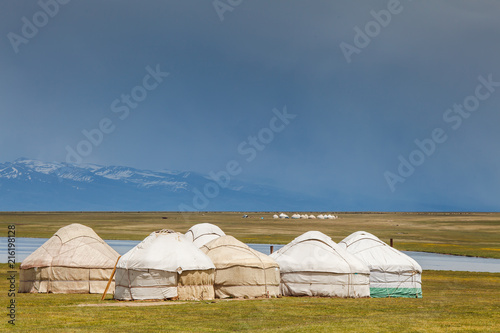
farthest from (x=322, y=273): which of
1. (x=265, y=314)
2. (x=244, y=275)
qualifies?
(x=265, y=314)

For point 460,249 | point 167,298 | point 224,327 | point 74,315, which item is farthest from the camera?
point 460,249

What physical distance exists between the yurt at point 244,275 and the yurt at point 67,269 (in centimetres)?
638

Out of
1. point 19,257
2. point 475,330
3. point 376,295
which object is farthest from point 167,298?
point 19,257

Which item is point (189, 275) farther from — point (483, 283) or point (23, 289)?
point (483, 283)

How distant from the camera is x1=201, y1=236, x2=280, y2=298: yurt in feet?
90.4

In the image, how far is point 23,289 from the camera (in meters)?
30.7

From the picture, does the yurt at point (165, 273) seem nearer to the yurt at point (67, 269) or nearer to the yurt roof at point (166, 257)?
the yurt roof at point (166, 257)

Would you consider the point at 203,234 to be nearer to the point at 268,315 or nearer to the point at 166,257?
the point at 166,257

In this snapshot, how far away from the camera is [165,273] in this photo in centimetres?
2633

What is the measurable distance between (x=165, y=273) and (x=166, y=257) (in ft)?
2.26

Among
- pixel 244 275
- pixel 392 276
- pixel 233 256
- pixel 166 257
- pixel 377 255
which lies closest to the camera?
pixel 166 257

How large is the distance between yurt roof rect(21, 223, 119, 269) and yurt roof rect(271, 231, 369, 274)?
871 centimetres

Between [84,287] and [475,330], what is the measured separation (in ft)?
63.0

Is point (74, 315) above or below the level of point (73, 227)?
below
